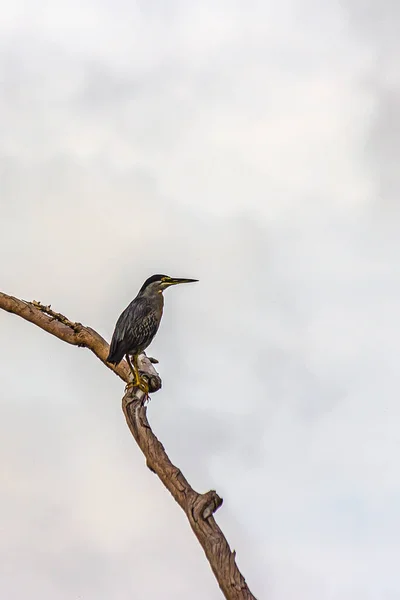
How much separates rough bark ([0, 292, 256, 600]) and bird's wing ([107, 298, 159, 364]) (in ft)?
1.02

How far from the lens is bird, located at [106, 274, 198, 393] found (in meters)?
10.1

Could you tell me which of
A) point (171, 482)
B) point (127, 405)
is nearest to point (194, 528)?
point (171, 482)

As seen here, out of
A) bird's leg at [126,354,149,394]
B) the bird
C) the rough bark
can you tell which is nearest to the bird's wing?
the bird

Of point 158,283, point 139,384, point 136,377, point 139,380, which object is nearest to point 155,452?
point 139,384

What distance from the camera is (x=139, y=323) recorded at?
10492mm

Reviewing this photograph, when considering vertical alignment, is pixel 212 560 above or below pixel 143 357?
below

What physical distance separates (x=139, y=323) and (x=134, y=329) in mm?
183

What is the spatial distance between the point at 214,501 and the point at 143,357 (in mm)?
4286

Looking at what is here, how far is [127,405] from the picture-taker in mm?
8641

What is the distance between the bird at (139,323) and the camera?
33.0ft

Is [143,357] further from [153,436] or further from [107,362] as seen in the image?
[153,436]

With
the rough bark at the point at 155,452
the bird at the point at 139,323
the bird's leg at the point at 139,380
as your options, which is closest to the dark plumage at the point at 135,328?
the bird at the point at 139,323

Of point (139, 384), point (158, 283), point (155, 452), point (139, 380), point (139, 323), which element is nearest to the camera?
point (155, 452)

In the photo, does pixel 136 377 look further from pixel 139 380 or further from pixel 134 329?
pixel 134 329
